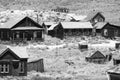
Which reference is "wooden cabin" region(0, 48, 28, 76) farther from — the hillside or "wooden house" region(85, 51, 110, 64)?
the hillside

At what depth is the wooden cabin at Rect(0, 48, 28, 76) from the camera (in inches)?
1437

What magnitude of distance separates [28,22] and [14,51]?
24.1 m

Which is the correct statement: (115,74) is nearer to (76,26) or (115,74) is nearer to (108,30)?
(76,26)

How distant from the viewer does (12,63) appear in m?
36.8

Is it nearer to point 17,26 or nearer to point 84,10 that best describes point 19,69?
point 17,26

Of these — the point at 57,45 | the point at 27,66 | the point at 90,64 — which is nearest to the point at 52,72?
the point at 27,66

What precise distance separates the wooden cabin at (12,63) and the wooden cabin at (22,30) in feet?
77.1

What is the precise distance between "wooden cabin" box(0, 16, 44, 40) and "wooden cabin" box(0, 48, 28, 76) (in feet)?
77.1

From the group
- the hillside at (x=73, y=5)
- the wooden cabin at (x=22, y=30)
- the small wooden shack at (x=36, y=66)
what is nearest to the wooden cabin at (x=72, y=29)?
the wooden cabin at (x=22, y=30)

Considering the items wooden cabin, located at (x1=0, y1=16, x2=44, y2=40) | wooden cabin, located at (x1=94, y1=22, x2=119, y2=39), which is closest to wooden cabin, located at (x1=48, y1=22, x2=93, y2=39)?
wooden cabin, located at (x1=94, y1=22, x2=119, y2=39)

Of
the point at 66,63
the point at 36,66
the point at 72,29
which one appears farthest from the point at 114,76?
the point at 72,29

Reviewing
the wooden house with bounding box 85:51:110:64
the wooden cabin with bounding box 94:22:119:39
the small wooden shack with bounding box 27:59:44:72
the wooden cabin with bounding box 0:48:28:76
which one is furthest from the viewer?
the wooden cabin with bounding box 94:22:119:39

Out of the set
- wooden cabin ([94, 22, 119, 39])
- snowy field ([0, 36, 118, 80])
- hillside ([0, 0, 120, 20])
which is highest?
hillside ([0, 0, 120, 20])

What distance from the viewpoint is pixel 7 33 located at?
60938 millimetres
